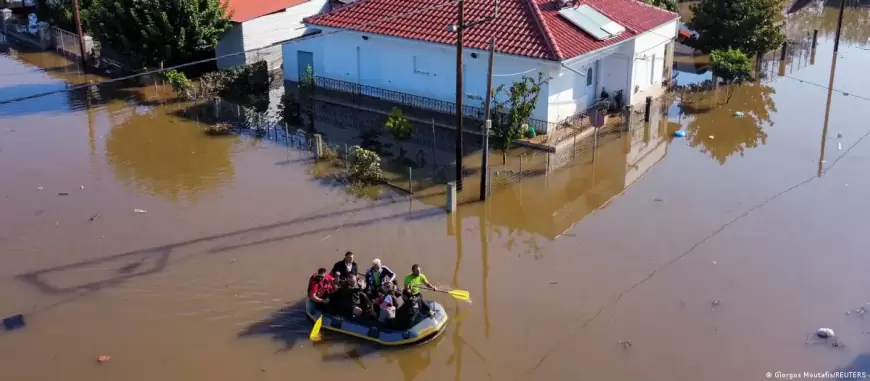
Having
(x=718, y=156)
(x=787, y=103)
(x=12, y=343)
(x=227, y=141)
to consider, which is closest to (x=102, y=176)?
(x=227, y=141)

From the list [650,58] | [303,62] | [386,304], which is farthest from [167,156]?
[650,58]

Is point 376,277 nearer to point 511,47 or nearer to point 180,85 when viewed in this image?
point 511,47

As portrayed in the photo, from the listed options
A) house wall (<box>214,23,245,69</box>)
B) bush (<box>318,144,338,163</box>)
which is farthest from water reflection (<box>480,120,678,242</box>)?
house wall (<box>214,23,245,69</box>)

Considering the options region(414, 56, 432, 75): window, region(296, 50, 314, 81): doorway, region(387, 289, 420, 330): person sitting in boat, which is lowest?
region(387, 289, 420, 330): person sitting in boat

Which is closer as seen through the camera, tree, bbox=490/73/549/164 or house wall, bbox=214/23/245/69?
tree, bbox=490/73/549/164

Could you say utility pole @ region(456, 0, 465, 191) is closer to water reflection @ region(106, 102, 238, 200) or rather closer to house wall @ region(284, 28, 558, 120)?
house wall @ region(284, 28, 558, 120)

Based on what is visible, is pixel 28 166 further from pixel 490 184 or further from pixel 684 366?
pixel 684 366

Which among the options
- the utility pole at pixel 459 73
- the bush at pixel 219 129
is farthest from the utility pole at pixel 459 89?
the bush at pixel 219 129
